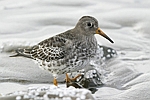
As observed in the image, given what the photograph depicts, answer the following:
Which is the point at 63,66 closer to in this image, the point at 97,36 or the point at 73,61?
the point at 73,61

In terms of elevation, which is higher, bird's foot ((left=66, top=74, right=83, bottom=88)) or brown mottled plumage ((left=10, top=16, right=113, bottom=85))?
brown mottled plumage ((left=10, top=16, right=113, bottom=85))

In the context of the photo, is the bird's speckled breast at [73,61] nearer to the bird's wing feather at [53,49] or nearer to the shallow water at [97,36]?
the bird's wing feather at [53,49]

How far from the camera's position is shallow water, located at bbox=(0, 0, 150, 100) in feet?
18.6

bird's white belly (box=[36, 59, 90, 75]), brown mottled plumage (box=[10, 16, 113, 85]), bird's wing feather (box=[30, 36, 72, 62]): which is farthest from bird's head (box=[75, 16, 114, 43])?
bird's white belly (box=[36, 59, 90, 75])

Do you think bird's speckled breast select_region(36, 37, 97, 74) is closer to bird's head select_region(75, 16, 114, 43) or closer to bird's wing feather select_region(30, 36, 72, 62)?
bird's wing feather select_region(30, 36, 72, 62)

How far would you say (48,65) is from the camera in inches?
221

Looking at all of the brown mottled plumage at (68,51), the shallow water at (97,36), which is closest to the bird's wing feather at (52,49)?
the brown mottled plumage at (68,51)

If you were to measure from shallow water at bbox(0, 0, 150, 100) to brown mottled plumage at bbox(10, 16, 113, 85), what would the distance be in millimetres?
280

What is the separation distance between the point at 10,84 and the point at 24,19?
8.74 feet

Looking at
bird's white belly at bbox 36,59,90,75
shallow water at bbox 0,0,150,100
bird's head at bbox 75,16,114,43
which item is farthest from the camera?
bird's head at bbox 75,16,114,43

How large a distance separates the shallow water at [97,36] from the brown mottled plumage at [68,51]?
11.0 inches

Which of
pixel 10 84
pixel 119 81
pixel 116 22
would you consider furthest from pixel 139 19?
pixel 10 84

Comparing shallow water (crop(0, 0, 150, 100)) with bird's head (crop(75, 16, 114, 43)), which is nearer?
shallow water (crop(0, 0, 150, 100))

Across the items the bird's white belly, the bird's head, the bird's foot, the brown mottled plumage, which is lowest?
the bird's foot
